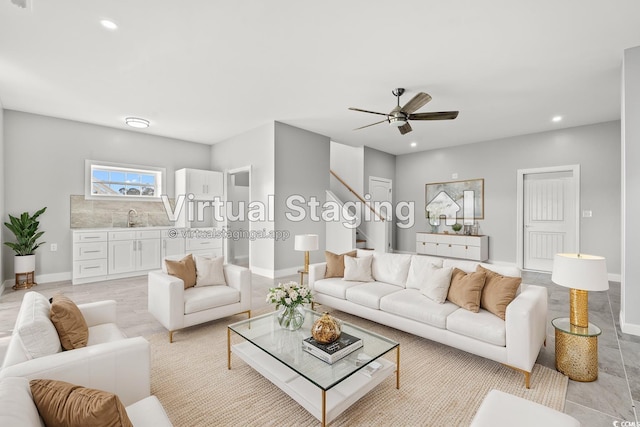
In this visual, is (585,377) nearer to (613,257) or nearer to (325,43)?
(325,43)

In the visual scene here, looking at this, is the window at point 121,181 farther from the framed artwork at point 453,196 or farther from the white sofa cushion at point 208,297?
the framed artwork at point 453,196

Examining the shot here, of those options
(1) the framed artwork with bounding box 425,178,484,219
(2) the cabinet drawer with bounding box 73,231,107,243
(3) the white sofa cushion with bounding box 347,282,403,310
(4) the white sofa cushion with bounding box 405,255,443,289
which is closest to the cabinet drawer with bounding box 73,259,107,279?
(2) the cabinet drawer with bounding box 73,231,107,243

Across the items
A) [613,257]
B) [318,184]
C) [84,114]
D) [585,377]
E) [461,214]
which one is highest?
[84,114]

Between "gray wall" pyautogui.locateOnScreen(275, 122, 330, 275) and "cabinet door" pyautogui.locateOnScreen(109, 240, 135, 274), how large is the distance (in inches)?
108

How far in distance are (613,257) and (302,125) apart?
6.18m

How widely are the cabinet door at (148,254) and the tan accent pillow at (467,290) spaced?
5.43 m

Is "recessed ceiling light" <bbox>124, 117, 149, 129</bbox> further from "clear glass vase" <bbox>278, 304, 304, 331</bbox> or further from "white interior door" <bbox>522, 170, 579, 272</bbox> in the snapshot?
"white interior door" <bbox>522, 170, 579, 272</bbox>

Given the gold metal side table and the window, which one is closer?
the gold metal side table

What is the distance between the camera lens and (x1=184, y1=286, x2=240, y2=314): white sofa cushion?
3.02m

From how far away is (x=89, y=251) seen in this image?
521 centimetres

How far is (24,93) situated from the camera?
4.28m

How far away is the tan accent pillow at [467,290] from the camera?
8.71ft

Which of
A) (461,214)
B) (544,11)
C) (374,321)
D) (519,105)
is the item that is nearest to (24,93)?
(374,321)

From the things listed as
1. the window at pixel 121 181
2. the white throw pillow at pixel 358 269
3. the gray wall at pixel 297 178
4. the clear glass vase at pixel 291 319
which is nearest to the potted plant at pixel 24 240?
the window at pixel 121 181
